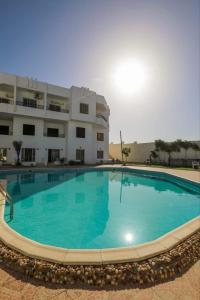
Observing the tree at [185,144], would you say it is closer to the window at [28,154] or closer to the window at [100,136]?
the window at [100,136]

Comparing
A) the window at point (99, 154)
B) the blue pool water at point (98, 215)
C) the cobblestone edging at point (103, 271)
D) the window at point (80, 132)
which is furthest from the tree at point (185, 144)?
the cobblestone edging at point (103, 271)

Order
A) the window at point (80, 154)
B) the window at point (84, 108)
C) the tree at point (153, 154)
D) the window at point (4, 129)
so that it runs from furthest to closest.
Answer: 1. the tree at point (153, 154)
2. the window at point (80, 154)
3. the window at point (84, 108)
4. the window at point (4, 129)

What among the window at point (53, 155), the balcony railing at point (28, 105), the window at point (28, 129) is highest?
the balcony railing at point (28, 105)

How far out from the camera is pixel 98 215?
257 inches

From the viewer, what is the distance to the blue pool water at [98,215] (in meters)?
4.74

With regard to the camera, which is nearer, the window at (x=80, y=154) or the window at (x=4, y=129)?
the window at (x=4, y=129)

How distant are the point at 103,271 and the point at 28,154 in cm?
2068

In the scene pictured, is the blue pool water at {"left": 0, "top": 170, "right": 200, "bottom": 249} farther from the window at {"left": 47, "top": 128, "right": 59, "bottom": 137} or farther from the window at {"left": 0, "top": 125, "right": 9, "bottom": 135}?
the window at {"left": 47, "top": 128, "right": 59, "bottom": 137}

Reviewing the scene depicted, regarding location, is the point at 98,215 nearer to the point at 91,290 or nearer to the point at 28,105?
the point at 91,290

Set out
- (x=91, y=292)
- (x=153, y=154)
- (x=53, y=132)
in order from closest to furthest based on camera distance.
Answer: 1. (x=91, y=292)
2. (x=53, y=132)
3. (x=153, y=154)

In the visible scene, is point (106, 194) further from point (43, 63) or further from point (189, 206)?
point (43, 63)

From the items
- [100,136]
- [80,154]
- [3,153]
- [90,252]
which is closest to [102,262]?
[90,252]

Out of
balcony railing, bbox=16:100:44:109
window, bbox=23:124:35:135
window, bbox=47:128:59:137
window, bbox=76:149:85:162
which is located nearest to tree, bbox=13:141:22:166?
window, bbox=23:124:35:135


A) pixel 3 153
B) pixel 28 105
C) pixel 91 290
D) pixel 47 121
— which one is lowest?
pixel 91 290
